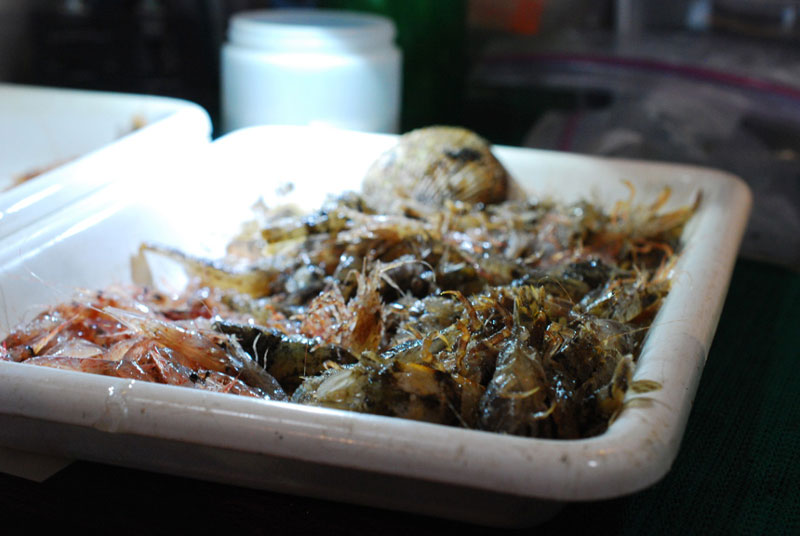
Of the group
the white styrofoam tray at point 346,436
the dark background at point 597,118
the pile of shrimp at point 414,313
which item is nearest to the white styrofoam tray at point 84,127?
the pile of shrimp at point 414,313

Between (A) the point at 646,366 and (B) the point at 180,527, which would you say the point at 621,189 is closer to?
(A) the point at 646,366

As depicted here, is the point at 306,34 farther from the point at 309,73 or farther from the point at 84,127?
the point at 84,127

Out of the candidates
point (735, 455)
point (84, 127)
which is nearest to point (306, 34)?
point (84, 127)

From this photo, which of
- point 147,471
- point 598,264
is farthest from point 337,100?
point 147,471

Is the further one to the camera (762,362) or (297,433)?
(762,362)

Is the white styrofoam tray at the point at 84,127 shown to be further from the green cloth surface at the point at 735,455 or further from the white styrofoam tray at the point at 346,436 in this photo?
the green cloth surface at the point at 735,455

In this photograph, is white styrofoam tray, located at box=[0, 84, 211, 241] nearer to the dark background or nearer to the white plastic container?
the white plastic container

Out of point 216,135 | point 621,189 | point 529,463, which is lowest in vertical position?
point 216,135
